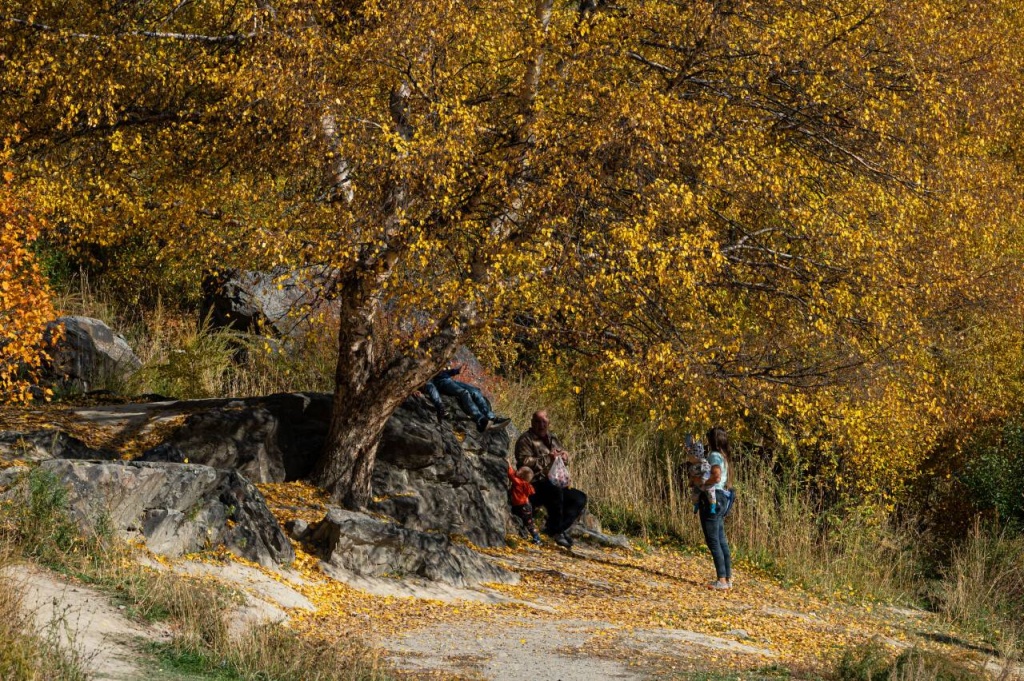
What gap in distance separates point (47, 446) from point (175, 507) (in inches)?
90.4

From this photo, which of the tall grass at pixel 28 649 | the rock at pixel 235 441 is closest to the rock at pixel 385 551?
the rock at pixel 235 441

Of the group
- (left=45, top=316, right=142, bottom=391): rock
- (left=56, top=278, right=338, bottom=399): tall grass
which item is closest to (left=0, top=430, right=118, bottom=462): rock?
(left=45, top=316, right=142, bottom=391): rock

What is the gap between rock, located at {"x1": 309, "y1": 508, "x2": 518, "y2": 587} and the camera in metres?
10.3

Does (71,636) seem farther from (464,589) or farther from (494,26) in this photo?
(494,26)

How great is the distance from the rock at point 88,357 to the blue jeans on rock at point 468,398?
A: 4230 mm

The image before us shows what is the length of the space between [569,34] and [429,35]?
4.27ft

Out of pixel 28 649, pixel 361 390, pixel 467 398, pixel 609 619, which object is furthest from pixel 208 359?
pixel 28 649

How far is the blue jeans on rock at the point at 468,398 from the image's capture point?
1406 cm

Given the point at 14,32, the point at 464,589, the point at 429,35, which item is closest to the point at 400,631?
the point at 464,589

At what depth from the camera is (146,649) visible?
7.00 meters

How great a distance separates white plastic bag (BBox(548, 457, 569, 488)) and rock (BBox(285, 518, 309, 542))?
3.27 m

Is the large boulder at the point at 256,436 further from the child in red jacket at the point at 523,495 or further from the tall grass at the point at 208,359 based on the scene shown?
the child in red jacket at the point at 523,495

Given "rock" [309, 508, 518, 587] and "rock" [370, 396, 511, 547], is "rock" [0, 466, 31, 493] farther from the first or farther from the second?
"rock" [370, 396, 511, 547]

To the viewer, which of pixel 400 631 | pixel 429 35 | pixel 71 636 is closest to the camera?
pixel 71 636
